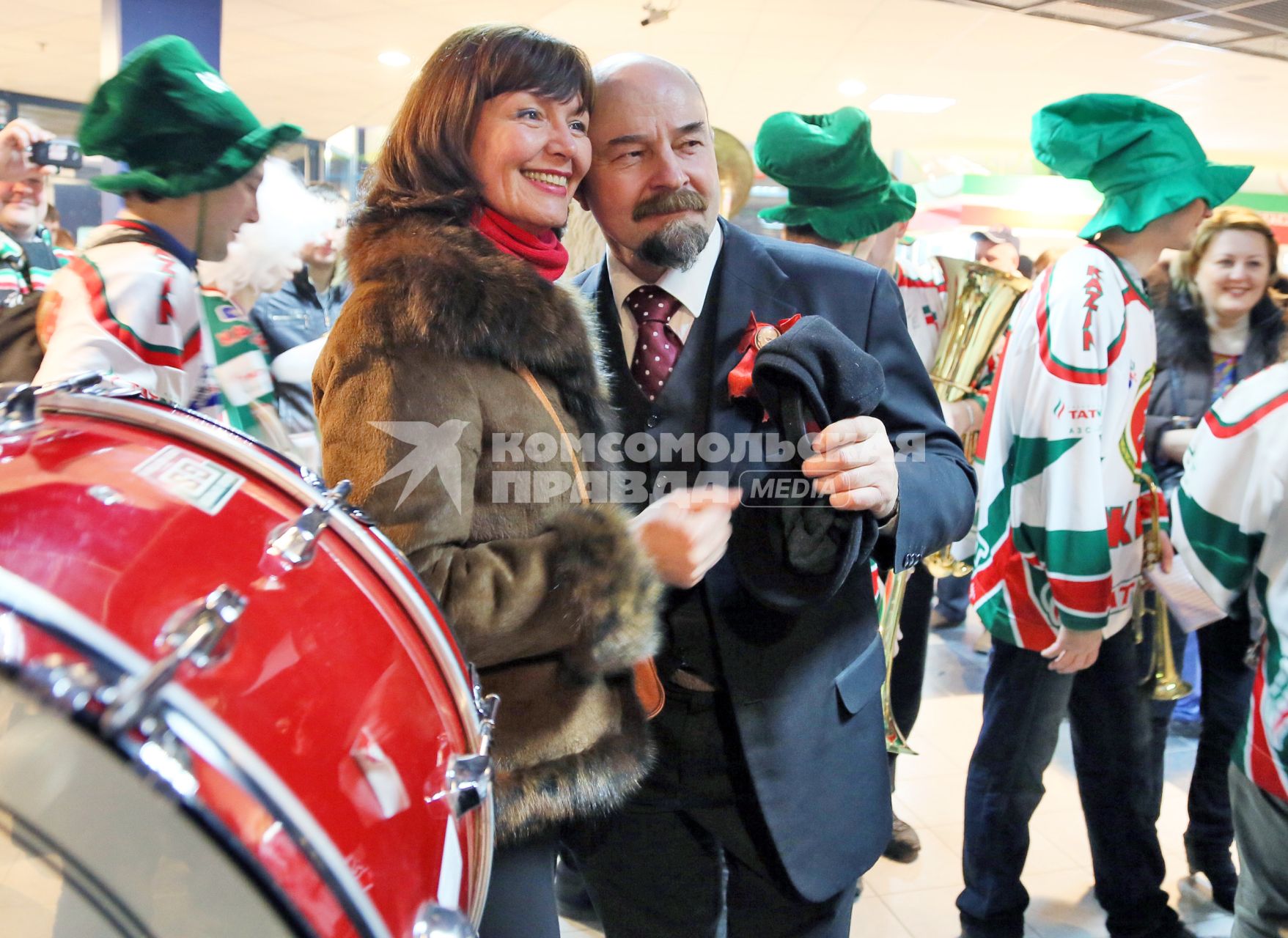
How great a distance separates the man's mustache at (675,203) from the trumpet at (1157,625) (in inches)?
53.8

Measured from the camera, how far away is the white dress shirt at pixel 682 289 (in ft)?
4.87

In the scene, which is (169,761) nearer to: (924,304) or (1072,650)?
(1072,650)

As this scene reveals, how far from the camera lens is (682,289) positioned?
1.48 metres

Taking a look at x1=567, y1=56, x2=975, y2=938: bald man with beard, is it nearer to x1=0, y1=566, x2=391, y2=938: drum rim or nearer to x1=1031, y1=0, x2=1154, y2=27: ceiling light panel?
x1=0, y1=566, x2=391, y2=938: drum rim

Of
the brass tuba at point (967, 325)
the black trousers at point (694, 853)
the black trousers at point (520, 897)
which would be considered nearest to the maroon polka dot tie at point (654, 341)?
the black trousers at point (694, 853)

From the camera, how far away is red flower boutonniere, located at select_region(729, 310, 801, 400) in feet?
4.41

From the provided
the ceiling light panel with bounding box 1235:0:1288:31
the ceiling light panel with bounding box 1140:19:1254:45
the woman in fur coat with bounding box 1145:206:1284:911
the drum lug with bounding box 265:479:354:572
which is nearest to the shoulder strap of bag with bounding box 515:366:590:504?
the drum lug with bounding box 265:479:354:572

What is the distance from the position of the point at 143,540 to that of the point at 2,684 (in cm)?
15

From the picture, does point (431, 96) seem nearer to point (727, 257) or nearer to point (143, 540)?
point (727, 257)

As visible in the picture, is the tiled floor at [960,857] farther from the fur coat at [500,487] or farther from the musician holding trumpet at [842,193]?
the fur coat at [500,487]

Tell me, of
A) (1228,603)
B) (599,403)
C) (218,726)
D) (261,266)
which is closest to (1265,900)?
(1228,603)

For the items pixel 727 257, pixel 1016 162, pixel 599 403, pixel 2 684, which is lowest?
pixel 2 684

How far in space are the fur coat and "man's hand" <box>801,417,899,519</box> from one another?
0.26 metres

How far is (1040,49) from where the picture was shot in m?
6.73
